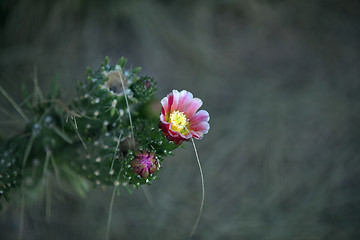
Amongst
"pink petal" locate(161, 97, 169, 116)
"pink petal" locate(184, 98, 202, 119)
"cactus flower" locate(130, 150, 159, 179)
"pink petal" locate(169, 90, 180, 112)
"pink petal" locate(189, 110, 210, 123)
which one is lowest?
"cactus flower" locate(130, 150, 159, 179)

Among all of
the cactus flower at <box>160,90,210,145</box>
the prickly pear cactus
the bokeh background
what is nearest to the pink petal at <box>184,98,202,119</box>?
the cactus flower at <box>160,90,210,145</box>

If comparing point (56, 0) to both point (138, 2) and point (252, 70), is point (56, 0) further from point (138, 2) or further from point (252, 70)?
point (252, 70)

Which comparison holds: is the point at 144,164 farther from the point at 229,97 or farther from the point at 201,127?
the point at 229,97

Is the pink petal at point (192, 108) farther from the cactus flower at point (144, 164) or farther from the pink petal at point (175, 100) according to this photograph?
Result: the cactus flower at point (144, 164)

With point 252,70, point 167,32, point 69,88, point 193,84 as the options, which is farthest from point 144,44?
point 252,70

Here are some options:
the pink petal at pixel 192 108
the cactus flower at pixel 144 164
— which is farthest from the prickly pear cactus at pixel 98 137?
the pink petal at pixel 192 108

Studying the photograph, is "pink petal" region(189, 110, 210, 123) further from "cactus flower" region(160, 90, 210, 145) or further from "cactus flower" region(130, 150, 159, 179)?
"cactus flower" region(130, 150, 159, 179)
